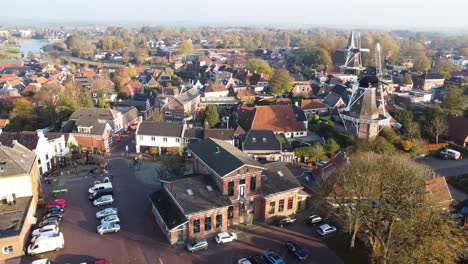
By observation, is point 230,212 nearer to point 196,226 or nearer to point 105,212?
point 196,226

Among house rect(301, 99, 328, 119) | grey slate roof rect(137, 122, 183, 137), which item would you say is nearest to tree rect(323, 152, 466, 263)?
grey slate roof rect(137, 122, 183, 137)

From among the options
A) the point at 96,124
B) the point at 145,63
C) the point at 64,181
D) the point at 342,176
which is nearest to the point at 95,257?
the point at 64,181

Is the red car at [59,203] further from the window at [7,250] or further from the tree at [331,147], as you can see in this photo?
the tree at [331,147]

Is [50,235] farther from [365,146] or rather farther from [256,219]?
[365,146]

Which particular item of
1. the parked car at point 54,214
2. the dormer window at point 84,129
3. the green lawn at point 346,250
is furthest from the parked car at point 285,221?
the dormer window at point 84,129

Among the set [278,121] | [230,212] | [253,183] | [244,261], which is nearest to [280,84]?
[278,121]

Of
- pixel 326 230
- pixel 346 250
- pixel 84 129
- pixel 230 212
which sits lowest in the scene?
pixel 346 250
